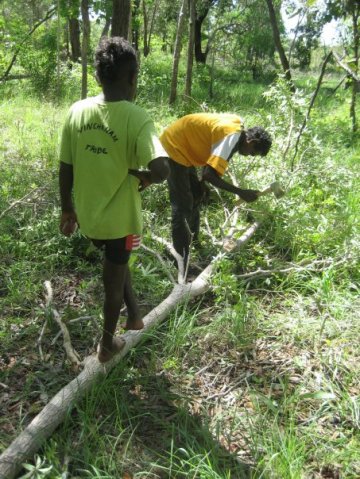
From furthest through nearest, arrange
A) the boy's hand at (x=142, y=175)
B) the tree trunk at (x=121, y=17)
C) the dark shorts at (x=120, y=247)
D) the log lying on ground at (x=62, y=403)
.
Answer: the tree trunk at (x=121, y=17)
the dark shorts at (x=120, y=247)
the boy's hand at (x=142, y=175)
the log lying on ground at (x=62, y=403)

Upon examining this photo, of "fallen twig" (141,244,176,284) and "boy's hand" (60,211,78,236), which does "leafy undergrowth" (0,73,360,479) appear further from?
"boy's hand" (60,211,78,236)

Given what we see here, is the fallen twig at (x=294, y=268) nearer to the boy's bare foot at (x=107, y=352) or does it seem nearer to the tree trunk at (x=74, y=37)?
the boy's bare foot at (x=107, y=352)

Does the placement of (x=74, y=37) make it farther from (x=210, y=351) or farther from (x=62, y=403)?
(x=62, y=403)

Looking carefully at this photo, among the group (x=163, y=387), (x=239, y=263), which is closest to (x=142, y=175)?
(x=163, y=387)

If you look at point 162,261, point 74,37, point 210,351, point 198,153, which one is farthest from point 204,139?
point 74,37

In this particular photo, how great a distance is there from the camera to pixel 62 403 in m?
2.03

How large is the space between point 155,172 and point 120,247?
432mm

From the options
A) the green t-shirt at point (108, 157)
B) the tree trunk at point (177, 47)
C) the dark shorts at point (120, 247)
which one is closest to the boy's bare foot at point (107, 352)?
the dark shorts at point (120, 247)

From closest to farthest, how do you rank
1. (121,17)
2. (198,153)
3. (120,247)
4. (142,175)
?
(142,175), (120,247), (198,153), (121,17)

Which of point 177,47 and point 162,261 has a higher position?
point 177,47

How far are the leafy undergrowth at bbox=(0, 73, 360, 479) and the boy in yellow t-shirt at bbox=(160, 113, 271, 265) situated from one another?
346 mm

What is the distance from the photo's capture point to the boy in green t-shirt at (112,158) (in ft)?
5.97

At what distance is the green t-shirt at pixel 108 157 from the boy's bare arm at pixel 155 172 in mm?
24

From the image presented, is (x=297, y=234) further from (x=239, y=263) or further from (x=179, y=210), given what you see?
(x=179, y=210)
